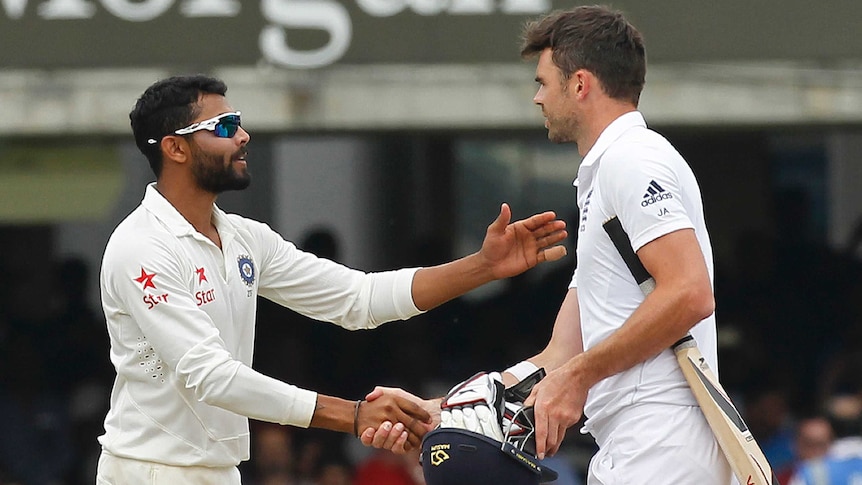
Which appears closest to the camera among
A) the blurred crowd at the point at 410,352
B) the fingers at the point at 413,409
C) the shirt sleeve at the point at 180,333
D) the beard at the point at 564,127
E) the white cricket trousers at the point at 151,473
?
the beard at the point at 564,127

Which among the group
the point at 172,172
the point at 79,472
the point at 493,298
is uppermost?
the point at 172,172

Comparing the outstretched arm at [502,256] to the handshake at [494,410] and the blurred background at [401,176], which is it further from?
the blurred background at [401,176]

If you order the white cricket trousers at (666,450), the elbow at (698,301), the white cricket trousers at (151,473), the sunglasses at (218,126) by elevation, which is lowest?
the white cricket trousers at (151,473)

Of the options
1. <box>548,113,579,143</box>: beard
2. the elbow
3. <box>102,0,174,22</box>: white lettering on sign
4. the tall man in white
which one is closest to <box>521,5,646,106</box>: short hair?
the tall man in white

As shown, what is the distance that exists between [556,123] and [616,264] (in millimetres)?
436

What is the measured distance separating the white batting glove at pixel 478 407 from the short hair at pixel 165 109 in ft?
3.84

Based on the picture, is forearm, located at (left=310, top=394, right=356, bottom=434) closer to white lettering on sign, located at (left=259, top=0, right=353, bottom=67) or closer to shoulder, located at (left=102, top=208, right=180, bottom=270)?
shoulder, located at (left=102, top=208, right=180, bottom=270)

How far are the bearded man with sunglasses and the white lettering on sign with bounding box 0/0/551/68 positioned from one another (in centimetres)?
266

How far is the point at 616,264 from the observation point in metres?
3.52

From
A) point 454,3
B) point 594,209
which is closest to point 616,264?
point 594,209

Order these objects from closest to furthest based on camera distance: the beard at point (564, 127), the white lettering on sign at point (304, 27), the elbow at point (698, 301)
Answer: the elbow at point (698, 301) < the beard at point (564, 127) < the white lettering on sign at point (304, 27)

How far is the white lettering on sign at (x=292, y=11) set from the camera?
6.88 metres

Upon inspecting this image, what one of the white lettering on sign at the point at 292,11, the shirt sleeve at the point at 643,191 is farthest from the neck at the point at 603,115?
the white lettering on sign at the point at 292,11

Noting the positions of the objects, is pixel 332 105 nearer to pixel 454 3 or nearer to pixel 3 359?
pixel 454 3
